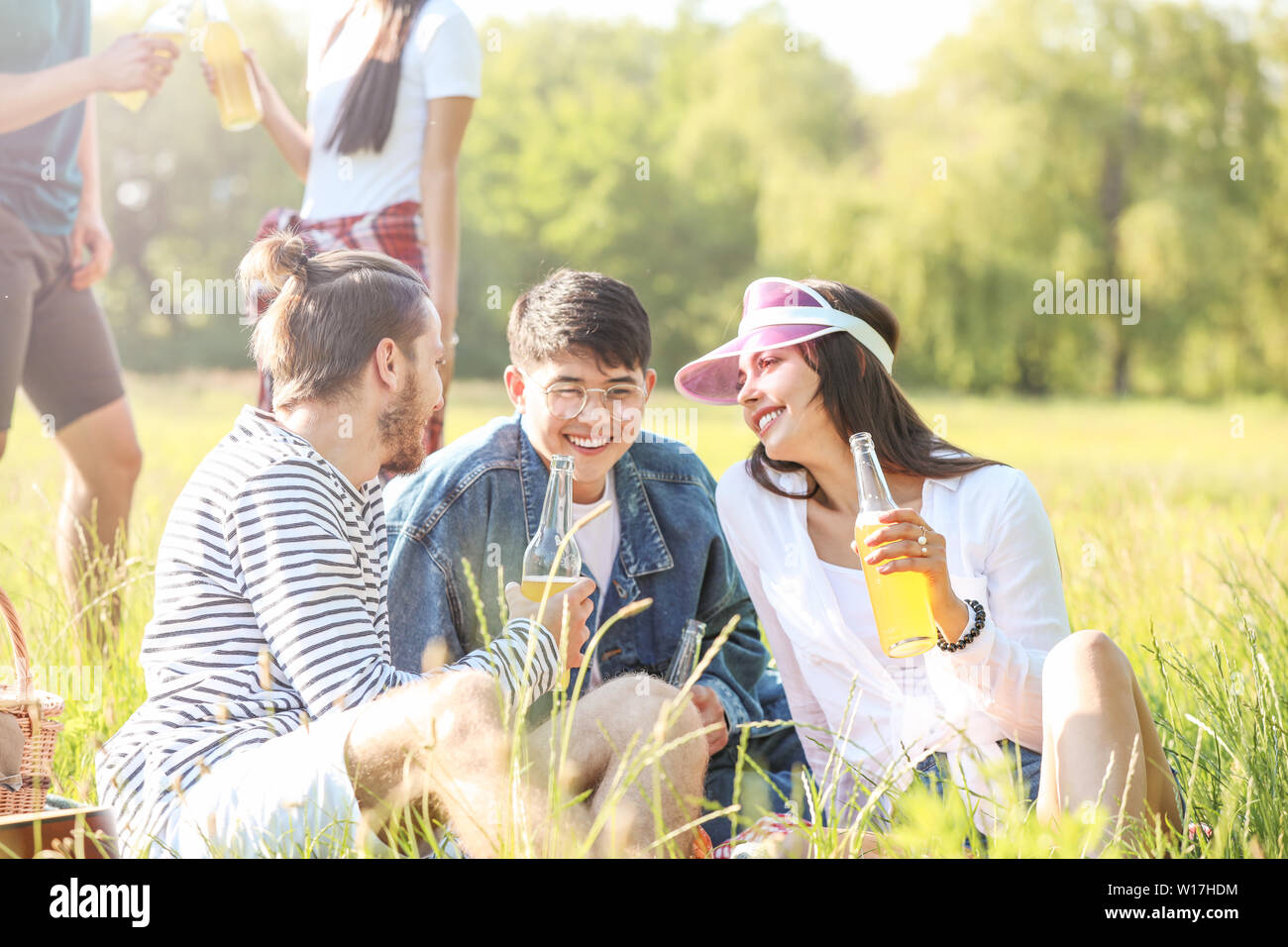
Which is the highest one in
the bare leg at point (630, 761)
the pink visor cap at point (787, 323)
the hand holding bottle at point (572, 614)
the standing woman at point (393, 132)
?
the standing woman at point (393, 132)

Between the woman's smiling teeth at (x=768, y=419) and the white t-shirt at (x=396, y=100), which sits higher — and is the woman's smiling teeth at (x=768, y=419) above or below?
below

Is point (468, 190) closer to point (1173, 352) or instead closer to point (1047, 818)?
point (1173, 352)

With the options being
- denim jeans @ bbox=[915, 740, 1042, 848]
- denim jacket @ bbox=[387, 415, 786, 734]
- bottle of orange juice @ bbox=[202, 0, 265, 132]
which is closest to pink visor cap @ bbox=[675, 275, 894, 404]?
denim jacket @ bbox=[387, 415, 786, 734]

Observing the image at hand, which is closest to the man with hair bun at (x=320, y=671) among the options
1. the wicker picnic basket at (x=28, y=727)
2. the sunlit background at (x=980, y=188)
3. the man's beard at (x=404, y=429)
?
the man's beard at (x=404, y=429)

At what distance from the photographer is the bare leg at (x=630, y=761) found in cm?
197

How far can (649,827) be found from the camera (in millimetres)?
2002

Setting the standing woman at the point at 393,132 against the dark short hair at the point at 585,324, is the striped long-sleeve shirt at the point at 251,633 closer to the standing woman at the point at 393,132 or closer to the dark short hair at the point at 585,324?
the dark short hair at the point at 585,324

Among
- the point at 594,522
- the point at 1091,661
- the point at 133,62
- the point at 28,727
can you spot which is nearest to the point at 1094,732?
the point at 1091,661

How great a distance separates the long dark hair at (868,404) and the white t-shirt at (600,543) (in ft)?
1.61

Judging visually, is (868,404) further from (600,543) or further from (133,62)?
(133,62)

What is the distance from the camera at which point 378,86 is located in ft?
12.4

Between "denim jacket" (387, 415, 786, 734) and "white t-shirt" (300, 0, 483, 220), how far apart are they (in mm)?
1022

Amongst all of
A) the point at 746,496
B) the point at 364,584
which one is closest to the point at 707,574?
the point at 746,496

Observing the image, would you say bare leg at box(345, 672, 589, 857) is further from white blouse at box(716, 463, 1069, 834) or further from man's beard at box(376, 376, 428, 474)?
white blouse at box(716, 463, 1069, 834)
